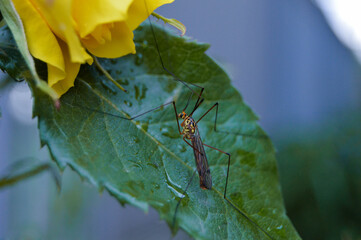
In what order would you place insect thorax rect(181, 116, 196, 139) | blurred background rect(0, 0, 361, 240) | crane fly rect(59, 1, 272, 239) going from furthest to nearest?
blurred background rect(0, 0, 361, 240) → insect thorax rect(181, 116, 196, 139) → crane fly rect(59, 1, 272, 239)

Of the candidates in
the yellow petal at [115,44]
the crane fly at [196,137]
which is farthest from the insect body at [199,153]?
the yellow petal at [115,44]

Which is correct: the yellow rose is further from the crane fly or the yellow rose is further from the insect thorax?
the insect thorax

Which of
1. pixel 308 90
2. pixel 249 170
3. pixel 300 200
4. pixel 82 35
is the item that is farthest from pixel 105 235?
pixel 308 90

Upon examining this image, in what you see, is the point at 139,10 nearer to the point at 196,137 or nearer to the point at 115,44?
the point at 115,44

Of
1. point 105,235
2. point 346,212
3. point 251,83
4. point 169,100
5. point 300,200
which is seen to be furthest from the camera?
point 251,83

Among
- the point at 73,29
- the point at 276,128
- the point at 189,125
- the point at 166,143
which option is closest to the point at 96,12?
the point at 73,29

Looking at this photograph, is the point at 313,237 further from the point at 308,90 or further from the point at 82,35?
the point at 308,90

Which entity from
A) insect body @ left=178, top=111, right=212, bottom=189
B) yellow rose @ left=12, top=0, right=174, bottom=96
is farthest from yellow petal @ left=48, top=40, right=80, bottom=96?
insect body @ left=178, top=111, right=212, bottom=189
